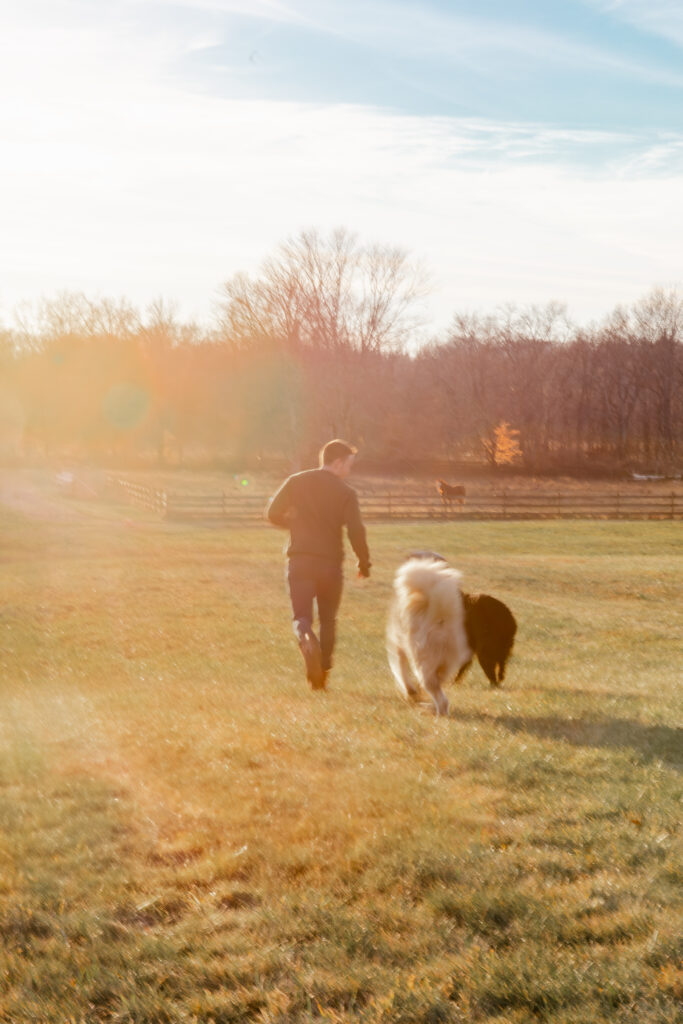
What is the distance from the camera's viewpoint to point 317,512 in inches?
335

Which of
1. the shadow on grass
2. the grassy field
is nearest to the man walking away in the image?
the grassy field

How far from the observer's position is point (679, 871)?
415cm

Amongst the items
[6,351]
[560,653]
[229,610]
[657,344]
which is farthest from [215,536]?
[657,344]

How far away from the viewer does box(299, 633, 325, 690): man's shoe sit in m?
8.52

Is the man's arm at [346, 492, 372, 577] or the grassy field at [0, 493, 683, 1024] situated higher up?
the man's arm at [346, 492, 372, 577]

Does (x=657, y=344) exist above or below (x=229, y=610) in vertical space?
above

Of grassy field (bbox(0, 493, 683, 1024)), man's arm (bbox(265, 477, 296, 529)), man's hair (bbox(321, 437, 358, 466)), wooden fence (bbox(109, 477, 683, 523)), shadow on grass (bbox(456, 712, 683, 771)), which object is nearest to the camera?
grassy field (bbox(0, 493, 683, 1024))

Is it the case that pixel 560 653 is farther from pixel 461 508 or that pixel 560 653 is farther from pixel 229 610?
pixel 461 508

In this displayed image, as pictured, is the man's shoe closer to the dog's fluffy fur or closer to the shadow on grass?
the dog's fluffy fur

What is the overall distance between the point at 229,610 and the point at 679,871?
1291 centimetres

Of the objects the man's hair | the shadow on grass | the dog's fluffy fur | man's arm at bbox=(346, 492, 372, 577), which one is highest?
the man's hair

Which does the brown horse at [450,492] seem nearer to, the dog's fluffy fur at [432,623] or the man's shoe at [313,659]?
the man's shoe at [313,659]

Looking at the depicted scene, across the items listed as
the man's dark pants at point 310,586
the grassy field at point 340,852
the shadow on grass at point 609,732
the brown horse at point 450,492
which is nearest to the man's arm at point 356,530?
the man's dark pants at point 310,586

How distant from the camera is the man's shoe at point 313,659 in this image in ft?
27.9
